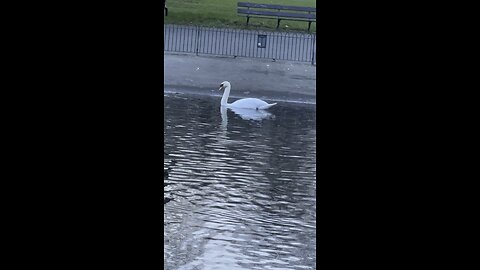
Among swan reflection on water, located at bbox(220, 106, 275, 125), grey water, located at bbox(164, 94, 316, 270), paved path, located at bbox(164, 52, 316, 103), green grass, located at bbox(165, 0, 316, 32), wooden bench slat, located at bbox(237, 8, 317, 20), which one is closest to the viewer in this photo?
grey water, located at bbox(164, 94, 316, 270)

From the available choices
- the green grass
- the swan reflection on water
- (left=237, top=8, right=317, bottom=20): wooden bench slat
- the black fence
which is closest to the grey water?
the swan reflection on water

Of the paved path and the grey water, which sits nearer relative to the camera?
the grey water

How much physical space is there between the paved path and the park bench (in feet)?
14.8

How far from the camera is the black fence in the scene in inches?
910

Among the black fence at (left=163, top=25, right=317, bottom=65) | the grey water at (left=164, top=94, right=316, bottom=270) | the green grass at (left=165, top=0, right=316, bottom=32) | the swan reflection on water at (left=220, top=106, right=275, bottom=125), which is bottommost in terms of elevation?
the grey water at (left=164, top=94, right=316, bottom=270)

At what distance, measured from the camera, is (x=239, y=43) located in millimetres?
23844

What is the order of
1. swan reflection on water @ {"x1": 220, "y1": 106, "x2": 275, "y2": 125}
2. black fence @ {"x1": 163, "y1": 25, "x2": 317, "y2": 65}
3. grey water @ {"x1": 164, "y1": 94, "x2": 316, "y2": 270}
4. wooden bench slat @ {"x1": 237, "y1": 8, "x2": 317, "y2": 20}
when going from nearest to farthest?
1. grey water @ {"x1": 164, "y1": 94, "x2": 316, "y2": 270}
2. swan reflection on water @ {"x1": 220, "y1": 106, "x2": 275, "y2": 125}
3. black fence @ {"x1": 163, "y1": 25, "x2": 317, "y2": 65}
4. wooden bench slat @ {"x1": 237, "y1": 8, "x2": 317, "y2": 20}

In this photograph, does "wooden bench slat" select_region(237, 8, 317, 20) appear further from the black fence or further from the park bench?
the black fence

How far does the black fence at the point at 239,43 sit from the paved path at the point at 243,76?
28.0 inches

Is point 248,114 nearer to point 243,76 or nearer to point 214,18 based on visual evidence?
point 243,76

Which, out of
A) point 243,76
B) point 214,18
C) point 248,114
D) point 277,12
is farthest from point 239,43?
point 248,114

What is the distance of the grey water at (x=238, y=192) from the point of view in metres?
7.61
